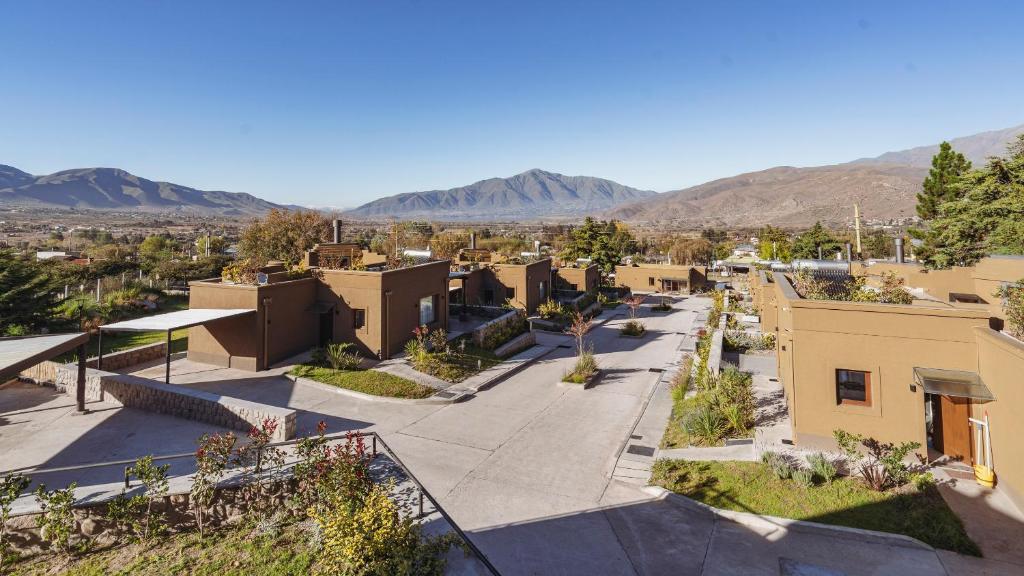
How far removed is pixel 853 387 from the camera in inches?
424

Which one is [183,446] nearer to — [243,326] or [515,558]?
[243,326]

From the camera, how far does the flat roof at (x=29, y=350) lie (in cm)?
874

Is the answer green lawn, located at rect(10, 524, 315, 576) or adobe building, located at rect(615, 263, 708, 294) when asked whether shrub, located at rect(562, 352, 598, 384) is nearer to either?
green lawn, located at rect(10, 524, 315, 576)

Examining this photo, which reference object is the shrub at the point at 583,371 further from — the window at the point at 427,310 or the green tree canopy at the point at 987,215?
the green tree canopy at the point at 987,215

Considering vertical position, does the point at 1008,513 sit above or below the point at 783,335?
below

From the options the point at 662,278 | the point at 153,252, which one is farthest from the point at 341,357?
the point at 153,252

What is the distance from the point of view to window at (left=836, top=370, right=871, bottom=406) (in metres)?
10.1

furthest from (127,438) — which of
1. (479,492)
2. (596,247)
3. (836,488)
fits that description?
(596,247)

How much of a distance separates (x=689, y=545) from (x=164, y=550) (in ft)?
26.5

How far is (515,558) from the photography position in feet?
23.7

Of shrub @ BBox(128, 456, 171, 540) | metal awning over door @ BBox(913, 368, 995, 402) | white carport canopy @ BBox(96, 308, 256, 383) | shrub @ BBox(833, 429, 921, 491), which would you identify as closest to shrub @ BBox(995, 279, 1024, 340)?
metal awning over door @ BBox(913, 368, 995, 402)

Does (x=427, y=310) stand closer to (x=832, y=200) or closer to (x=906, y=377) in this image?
(x=906, y=377)

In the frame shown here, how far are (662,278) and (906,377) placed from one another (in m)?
39.0

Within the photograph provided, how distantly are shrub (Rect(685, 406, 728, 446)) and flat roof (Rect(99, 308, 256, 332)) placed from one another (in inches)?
565
